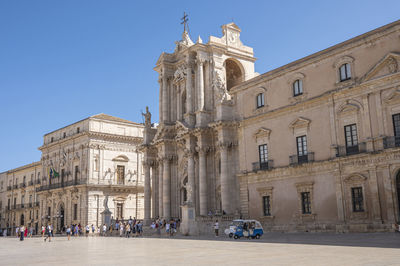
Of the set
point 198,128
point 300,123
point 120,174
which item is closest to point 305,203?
point 300,123

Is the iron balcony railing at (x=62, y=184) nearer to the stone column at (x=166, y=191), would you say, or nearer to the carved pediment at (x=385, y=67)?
the stone column at (x=166, y=191)

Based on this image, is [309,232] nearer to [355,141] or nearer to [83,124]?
[355,141]

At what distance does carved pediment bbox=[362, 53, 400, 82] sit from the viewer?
913 inches

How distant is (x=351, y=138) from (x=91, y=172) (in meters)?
32.8

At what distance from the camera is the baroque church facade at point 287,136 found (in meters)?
23.7

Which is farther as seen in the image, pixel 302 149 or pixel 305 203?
pixel 302 149

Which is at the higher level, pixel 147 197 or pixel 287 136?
pixel 287 136

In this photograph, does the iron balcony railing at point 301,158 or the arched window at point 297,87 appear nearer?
the iron balcony railing at point 301,158

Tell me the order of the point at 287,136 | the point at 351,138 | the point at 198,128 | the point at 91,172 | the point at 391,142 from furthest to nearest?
the point at 91,172 → the point at 198,128 → the point at 287,136 → the point at 351,138 → the point at 391,142

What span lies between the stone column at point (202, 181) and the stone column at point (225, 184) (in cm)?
247

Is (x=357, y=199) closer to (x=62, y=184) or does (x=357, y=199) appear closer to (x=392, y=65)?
(x=392, y=65)

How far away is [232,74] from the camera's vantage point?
4322 centimetres

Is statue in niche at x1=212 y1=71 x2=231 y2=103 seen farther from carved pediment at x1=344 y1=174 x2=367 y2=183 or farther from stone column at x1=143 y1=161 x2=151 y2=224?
carved pediment at x1=344 y1=174 x2=367 y2=183

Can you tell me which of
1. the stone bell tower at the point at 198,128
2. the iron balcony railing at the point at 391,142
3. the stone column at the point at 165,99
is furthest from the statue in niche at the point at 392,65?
the stone column at the point at 165,99
